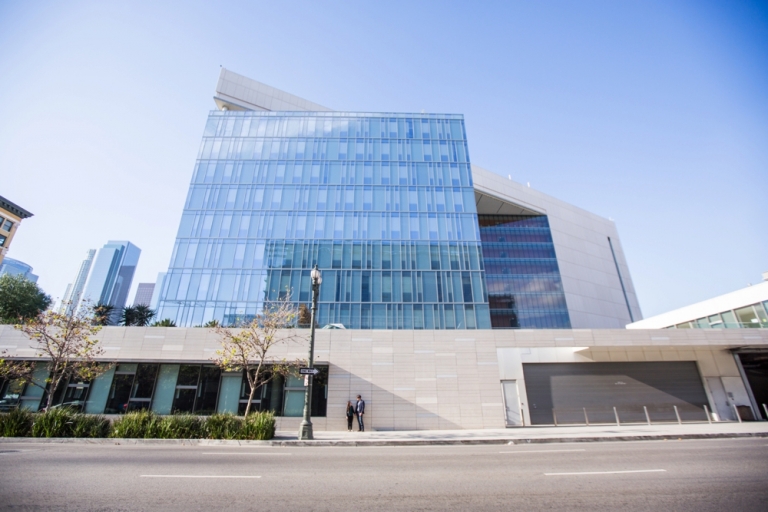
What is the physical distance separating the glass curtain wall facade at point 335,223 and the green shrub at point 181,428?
25.5 m

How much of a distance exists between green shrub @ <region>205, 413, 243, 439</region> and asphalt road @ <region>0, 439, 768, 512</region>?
2851 mm

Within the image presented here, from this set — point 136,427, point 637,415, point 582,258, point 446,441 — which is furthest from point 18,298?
point 582,258

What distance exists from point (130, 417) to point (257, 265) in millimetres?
28828

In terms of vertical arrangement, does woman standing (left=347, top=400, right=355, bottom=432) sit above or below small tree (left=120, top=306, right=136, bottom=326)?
below

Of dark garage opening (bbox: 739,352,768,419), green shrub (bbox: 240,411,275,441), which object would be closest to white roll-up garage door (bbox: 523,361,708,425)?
dark garage opening (bbox: 739,352,768,419)

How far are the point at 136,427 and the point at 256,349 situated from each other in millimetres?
5511

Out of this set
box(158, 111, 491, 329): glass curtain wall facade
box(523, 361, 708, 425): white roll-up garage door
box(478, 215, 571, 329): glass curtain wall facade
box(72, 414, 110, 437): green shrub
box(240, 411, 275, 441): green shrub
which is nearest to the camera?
box(72, 414, 110, 437): green shrub

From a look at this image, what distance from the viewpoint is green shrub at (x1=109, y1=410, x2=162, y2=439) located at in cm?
1304

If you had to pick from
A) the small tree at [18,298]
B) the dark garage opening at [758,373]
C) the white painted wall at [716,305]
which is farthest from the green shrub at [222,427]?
the small tree at [18,298]

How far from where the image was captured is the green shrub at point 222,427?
13.3m

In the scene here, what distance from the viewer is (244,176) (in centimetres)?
4594

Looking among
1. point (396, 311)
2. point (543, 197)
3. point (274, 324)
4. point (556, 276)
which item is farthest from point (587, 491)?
point (543, 197)

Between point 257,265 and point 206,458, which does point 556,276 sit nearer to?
point 257,265

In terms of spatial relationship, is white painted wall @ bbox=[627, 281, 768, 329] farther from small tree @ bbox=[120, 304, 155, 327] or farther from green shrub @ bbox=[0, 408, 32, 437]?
small tree @ bbox=[120, 304, 155, 327]
